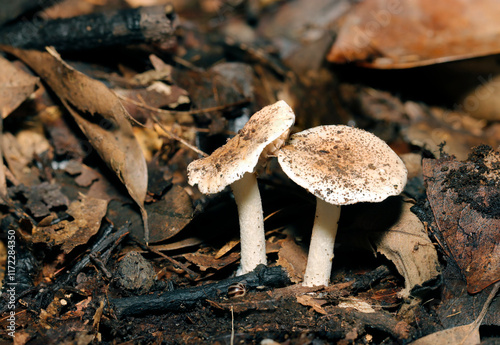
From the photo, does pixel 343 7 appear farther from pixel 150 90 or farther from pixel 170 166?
pixel 170 166

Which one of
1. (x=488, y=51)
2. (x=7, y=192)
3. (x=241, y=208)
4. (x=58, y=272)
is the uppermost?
(x=488, y=51)

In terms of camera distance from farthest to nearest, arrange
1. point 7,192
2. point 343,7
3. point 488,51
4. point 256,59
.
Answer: point 343,7 < point 256,59 < point 488,51 < point 7,192

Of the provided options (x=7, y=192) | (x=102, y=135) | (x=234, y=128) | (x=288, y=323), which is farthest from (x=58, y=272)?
(x=234, y=128)

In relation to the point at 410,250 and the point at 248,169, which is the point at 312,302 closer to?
the point at 410,250

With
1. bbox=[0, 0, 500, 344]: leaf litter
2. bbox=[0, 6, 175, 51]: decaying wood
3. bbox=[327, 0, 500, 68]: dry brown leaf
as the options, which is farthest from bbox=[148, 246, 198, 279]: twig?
bbox=[327, 0, 500, 68]: dry brown leaf

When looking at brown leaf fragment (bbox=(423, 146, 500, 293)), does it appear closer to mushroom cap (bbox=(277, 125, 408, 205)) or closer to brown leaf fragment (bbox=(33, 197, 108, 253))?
mushroom cap (bbox=(277, 125, 408, 205))

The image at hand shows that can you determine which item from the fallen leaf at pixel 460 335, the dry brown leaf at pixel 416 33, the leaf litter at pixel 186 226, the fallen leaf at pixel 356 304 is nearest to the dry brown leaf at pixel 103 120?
the leaf litter at pixel 186 226

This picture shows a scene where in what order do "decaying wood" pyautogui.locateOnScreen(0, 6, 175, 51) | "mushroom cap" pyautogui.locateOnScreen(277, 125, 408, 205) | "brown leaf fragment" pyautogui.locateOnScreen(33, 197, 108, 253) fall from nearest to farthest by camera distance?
"mushroom cap" pyautogui.locateOnScreen(277, 125, 408, 205) < "brown leaf fragment" pyautogui.locateOnScreen(33, 197, 108, 253) < "decaying wood" pyautogui.locateOnScreen(0, 6, 175, 51)

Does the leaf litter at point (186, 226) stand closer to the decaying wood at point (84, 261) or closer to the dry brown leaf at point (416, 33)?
the decaying wood at point (84, 261)
